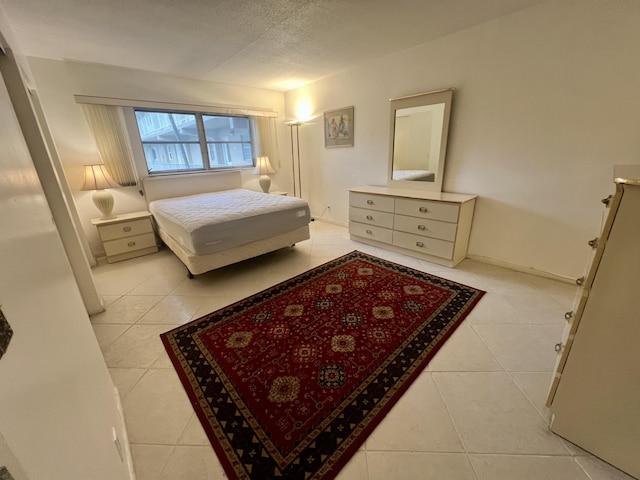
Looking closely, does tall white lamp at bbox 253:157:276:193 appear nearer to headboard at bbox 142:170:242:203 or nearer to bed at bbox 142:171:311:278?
headboard at bbox 142:170:242:203

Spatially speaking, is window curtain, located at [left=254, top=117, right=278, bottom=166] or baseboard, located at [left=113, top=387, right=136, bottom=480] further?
window curtain, located at [left=254, top=117, right=278, bottom=166]

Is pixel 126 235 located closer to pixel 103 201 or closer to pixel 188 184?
pixel 103 201

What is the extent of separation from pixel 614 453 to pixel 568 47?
273 cm

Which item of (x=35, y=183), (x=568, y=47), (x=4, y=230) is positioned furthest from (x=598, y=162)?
(x=35, y=183)

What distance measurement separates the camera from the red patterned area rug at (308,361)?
1.19 metres

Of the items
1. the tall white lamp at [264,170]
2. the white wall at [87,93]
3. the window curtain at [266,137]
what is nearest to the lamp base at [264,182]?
the tall white lamp at [264,170]

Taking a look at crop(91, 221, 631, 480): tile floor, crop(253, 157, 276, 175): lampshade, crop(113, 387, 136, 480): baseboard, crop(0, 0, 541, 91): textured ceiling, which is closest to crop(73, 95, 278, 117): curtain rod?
crop(0, 0, 541, 91): textured ceiling

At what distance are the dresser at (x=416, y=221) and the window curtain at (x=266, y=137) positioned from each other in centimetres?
210

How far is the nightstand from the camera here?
10.3ft

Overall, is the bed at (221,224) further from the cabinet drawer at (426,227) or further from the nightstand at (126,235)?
the cabinet drawer at (426,227)

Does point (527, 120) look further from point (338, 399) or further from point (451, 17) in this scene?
point (338, 399)

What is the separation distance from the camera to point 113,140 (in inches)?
130

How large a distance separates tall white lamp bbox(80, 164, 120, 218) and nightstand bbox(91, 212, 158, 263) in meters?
0.16

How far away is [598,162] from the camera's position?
6.88 feet
